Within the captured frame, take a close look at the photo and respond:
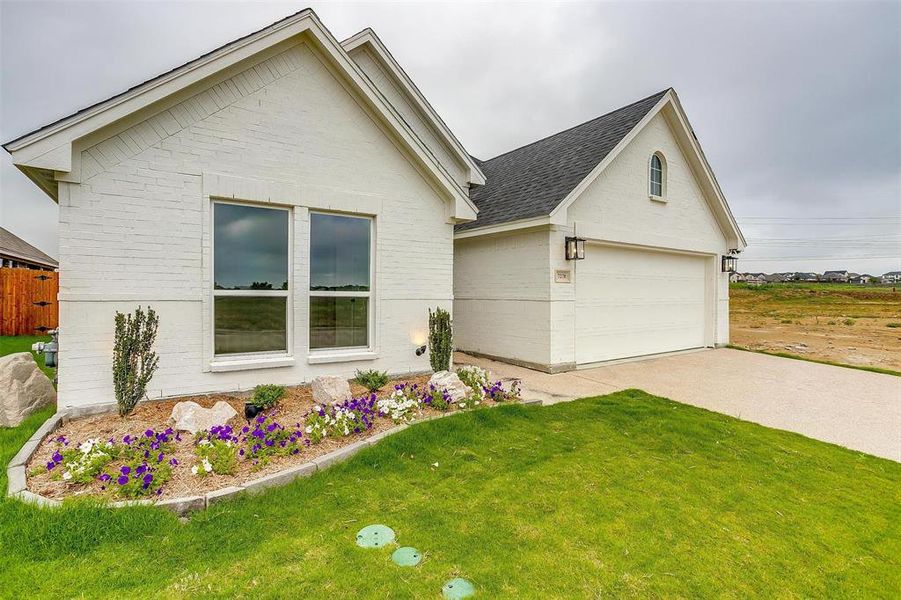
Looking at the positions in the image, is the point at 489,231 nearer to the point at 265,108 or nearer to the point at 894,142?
the point at 265,108

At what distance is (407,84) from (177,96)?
6058 millimetres

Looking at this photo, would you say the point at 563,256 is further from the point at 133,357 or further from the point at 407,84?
the point at 133,357

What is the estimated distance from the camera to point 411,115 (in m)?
10.6

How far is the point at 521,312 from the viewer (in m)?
9.49

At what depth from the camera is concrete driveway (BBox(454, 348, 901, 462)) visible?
5602 mm

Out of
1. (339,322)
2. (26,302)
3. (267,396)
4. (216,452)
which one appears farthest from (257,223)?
(26,302)

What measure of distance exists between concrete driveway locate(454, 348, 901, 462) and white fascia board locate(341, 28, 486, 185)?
5.16 meters

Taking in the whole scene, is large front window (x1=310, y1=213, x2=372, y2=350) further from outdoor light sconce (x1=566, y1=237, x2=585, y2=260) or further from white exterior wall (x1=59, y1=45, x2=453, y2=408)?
outdoor light sconce (x1=566, y1=237, x2=585, y2=260)

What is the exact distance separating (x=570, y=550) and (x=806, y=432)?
4.64 meters

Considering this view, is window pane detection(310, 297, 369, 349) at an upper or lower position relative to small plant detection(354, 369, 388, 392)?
upper

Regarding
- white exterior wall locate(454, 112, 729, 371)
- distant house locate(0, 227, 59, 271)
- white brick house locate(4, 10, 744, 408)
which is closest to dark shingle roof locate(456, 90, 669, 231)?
white exterior wall locate(454, 112, 729, 371)

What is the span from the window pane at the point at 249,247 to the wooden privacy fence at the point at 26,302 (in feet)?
41.2

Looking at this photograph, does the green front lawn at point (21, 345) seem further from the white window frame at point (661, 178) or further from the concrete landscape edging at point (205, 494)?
the white window frame at point (661, 178)

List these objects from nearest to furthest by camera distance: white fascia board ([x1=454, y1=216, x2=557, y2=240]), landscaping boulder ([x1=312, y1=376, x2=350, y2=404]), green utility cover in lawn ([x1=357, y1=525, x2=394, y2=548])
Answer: green utility cover in lawn ([x1=357, y1=525, x2=394, y2=548]), landscaping boulder ([x1=312, y1=376, x2=350, y2=404]), white fascia board ([x1=454, y1=216, x2=557, y2=240])
